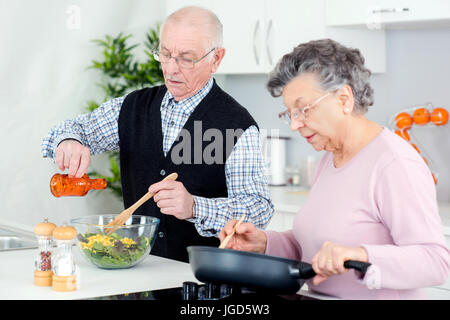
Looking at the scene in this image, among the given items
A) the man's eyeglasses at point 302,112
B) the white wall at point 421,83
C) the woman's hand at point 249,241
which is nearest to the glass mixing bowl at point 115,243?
the woman's hand at point 249,241

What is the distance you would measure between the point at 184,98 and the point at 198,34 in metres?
0.25

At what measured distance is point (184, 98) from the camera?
2287 millimetres

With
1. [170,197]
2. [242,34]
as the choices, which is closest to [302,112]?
[170,197]

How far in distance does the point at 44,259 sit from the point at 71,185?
321 mm

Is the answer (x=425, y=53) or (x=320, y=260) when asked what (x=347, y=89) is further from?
(x=425, y=53)

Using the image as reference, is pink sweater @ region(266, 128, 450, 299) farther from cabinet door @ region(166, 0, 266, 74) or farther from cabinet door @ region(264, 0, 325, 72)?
cabinet door @ region(166, 0, 266, 74)

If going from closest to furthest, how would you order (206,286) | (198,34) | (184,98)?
(206,286) < (198,34) < (184,98)

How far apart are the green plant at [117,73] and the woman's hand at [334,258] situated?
277cm

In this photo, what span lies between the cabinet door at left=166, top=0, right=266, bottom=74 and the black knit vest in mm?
1382

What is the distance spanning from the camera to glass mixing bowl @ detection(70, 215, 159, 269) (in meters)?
1.79

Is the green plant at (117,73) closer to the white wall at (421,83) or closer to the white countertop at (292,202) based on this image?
the white countertop at (292,202)

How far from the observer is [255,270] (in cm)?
141

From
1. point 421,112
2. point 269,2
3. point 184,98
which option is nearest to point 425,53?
point 421,112

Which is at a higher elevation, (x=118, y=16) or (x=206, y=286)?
(x=118, y=16)
